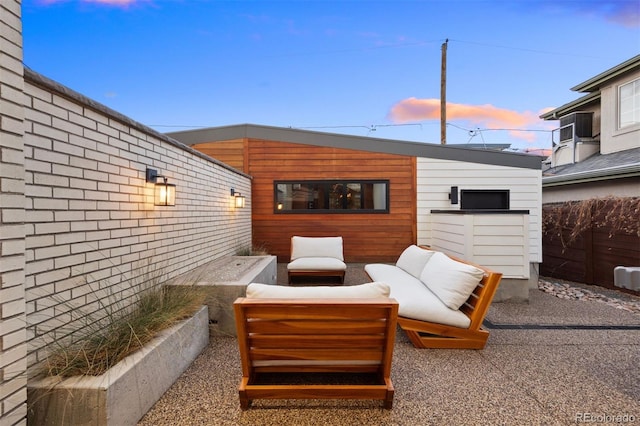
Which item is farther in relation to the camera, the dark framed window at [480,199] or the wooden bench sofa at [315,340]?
the dark framed window at [480,199]

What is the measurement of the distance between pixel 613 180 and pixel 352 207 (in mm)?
6108

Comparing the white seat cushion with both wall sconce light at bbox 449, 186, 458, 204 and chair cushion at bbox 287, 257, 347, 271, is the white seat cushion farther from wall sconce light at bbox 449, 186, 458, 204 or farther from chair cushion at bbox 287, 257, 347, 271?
wall sconce light at bbox 449, 186, 458, 204

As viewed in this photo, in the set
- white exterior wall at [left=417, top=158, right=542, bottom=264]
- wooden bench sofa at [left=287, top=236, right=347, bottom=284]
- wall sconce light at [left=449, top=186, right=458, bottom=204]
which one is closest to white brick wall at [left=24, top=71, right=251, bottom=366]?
wooden bench sofa at [left=287, top=236, right=347, bottom=284]

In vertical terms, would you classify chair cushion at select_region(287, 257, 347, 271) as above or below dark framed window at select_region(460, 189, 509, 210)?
below

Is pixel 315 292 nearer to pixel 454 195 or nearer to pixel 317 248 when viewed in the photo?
pixel 317 248

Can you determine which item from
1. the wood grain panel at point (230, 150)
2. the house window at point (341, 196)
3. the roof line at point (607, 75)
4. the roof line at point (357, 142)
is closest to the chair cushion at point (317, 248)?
the house window at point (341, 196)

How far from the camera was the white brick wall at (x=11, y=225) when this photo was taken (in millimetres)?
1320

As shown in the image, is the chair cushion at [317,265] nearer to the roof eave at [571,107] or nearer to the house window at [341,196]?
the house window at [341,196]

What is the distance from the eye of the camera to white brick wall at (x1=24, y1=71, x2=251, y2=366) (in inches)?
67.8

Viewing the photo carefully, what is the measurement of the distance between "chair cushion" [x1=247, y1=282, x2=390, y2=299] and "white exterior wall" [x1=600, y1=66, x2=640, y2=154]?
34.6 ft

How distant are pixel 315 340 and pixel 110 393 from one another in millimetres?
1169

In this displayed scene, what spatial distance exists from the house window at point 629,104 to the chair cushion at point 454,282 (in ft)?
30.2

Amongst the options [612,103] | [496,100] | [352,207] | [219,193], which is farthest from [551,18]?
[219,193]

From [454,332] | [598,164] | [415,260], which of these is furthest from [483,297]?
[598,164]
